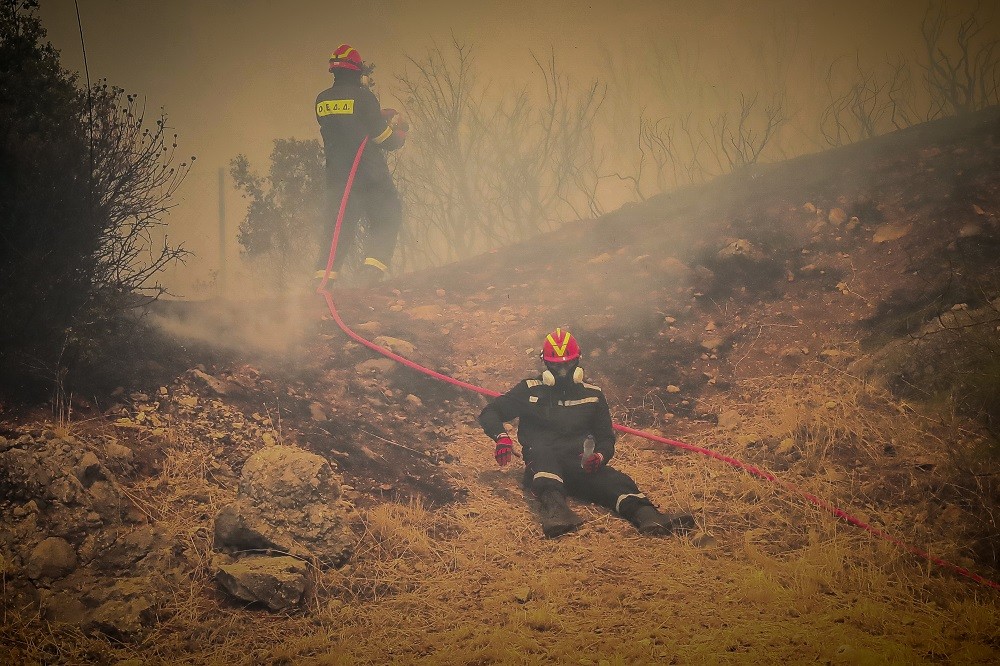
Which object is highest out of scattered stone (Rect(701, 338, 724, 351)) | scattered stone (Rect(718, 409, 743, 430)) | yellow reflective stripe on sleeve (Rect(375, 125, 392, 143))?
yellow reflective stripe on sleeve (Rect(375, 125, 392, 143))

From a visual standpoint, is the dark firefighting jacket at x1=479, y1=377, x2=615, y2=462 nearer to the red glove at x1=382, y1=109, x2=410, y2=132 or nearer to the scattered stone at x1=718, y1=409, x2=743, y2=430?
the scattered stone at x1=718, y1=409, x2=743, y2=430

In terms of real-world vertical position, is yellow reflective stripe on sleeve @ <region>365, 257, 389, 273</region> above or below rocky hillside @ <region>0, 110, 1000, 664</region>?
above

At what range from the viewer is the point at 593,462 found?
4.82m

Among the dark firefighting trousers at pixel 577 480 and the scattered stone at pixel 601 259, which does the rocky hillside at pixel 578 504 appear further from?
the scattered stone at pixel 601 259

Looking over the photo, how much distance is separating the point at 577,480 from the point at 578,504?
0.20 meters

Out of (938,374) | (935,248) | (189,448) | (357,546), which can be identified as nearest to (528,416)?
(357,546)

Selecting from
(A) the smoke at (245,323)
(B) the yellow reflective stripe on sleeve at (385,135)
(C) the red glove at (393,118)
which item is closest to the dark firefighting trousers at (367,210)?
(B) the yellow reflective stripe on sleeve at (385,135)

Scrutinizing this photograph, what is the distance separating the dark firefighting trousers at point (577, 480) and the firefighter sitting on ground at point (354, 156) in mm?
4438

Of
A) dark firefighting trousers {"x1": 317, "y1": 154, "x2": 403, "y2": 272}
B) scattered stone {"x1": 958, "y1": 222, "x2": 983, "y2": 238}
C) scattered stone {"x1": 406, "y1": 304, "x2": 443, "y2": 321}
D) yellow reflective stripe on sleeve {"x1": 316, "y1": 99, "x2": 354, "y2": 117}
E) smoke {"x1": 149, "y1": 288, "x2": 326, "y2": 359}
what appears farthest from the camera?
dark firefighting trousers {"x1": 317, "y1": 154, "x2": 403, "y2": 272}

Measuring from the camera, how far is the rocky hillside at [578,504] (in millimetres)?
3209

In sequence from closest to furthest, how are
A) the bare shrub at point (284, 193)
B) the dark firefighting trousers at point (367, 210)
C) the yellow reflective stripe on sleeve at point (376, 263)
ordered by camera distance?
the yellow reflective stripe on sleeve at point (376, 263) < the dark firefighting trousers at point (367, 210) < the bare shrub at point (284, 193)

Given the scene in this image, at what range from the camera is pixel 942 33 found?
1357 cm

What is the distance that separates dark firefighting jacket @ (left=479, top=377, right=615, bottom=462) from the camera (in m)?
5.00

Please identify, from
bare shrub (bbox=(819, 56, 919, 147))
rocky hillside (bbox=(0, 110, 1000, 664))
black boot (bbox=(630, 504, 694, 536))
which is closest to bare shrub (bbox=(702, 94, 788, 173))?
bare shrub (bbox=(819, 56, 919, 147))
